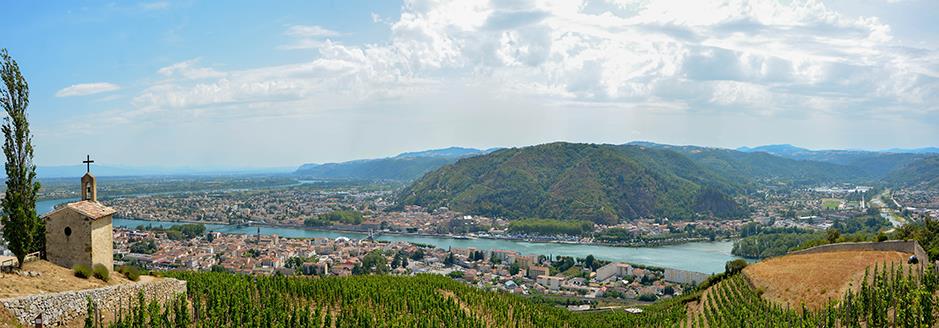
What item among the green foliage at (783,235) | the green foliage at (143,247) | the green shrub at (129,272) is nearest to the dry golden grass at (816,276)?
the green shrub at (129,272)

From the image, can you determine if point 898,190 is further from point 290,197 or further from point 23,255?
point 23,255

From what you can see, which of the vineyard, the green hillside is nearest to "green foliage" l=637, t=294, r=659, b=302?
the vineyard

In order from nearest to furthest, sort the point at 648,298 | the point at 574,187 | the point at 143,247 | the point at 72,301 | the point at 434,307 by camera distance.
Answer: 1. the point at 72,301
2. the point at 434,307
3. the point at 648,298
4. the point at 143,247
5. the point at 574,187

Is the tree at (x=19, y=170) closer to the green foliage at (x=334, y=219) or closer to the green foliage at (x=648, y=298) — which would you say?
the green foliage at (x=648, y=298)

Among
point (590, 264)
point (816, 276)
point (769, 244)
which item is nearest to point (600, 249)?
point (769, 244)

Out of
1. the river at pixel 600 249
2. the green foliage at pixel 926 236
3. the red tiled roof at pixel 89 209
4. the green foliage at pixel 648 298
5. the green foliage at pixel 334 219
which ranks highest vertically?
the red tiled roof at pixel 89 209

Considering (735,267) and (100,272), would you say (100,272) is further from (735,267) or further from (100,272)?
(735,267)

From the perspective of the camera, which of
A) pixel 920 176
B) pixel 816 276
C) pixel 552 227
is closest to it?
pixel 816 276
